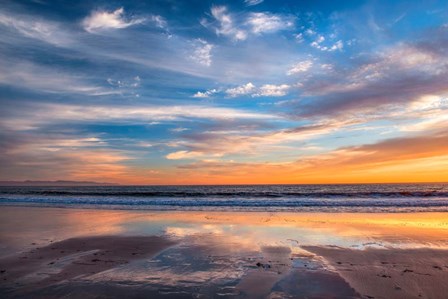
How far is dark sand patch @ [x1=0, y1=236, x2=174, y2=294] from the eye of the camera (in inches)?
254

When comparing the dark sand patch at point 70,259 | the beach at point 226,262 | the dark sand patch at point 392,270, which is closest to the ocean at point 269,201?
the beach at point 226,262

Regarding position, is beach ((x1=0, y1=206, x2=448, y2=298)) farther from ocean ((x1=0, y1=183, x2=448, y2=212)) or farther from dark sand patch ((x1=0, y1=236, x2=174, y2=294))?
ocean ((x1=0, y1=183, x2=448, y2=212))

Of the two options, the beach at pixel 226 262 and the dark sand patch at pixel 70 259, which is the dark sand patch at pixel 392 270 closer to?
the beach at pixel 226 262

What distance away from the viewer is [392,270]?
7.08 metres

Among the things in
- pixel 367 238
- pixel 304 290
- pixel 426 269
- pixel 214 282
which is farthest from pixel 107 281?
pixel 367 238

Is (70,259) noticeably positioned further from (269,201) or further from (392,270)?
(269,201)

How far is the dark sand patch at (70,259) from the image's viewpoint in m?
6.45

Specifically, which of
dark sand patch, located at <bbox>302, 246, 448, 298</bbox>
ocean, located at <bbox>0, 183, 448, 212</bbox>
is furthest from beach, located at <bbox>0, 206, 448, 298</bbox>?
ocean, located at <bbox>0, 183, 448, 212</bbox>

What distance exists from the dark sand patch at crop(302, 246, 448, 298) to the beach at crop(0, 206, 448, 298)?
0.07ft

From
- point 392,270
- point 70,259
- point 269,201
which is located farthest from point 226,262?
point 269,201

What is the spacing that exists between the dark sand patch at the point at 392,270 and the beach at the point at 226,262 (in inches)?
0.8

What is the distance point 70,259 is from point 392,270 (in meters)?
7.65

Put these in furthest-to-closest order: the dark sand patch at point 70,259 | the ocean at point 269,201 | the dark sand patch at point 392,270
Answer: the ocean at point 269,201 < the dark sand patch at point 70,259 < the dark sand patch at point 392,270

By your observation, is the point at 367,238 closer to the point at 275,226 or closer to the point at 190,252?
the point at 275,226
